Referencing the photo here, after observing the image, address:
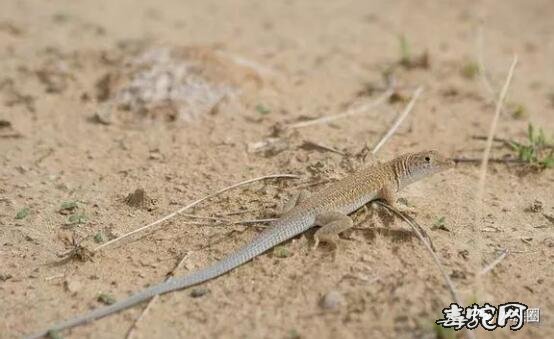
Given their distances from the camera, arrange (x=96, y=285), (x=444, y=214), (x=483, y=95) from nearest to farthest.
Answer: (x=96, y=285), (x=444, y=214), (x=483, y=95)

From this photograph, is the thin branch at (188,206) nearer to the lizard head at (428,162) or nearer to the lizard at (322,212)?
the lizard at (322,212)

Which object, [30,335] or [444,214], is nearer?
[30,335]

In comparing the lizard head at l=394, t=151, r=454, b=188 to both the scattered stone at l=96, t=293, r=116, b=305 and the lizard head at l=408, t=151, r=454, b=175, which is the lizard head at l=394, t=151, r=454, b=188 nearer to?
the lizard head at l=408, t=151, r=454, b=175

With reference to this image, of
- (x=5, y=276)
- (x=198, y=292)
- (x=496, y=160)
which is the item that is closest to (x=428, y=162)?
(x=496, y=160)

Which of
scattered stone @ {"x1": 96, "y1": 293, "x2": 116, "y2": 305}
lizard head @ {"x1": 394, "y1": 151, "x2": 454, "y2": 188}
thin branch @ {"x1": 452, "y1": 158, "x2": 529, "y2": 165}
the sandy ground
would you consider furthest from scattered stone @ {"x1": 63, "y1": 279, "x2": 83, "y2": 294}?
thin branch @ {"x1": 452, "y1": 158, "x2": 529, "y2": 165}

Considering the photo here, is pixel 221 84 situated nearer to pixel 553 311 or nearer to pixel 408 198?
pixel 408 198

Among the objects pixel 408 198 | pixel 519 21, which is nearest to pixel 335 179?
pixel 408 198

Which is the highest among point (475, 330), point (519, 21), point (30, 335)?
point (519, 21)

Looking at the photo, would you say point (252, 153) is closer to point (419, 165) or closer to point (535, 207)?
point (419, 165)
